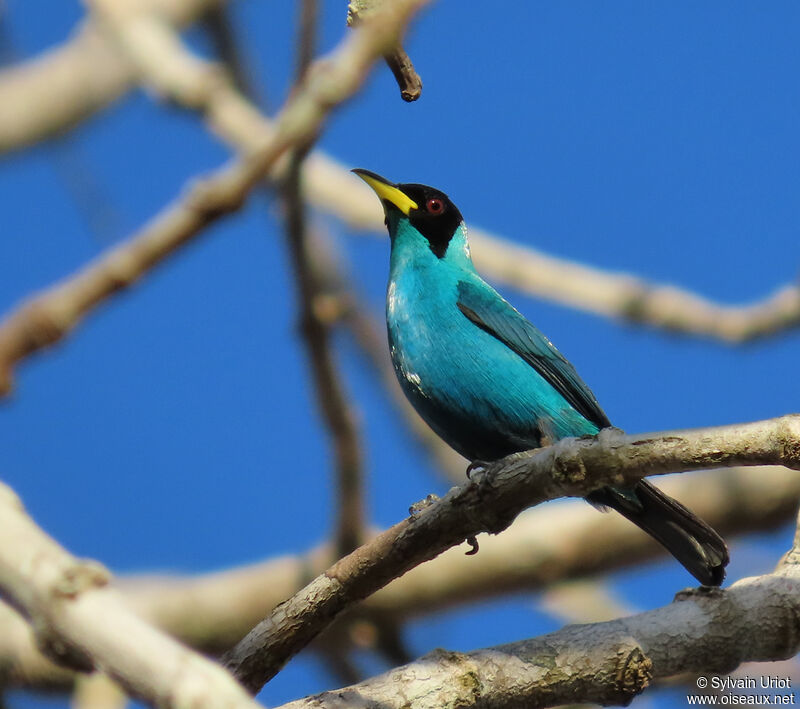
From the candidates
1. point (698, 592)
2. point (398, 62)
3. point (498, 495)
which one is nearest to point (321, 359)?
point (498, 495)

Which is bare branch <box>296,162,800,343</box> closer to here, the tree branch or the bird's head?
the tree branch

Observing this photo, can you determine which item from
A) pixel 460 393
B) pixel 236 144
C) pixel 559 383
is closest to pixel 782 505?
pixel 559 383

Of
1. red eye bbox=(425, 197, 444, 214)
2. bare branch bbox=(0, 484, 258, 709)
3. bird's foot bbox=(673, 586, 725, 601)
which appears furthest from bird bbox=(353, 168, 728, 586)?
bare branch bbox=(0, 484, 258, 709)

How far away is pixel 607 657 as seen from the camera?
4.15m

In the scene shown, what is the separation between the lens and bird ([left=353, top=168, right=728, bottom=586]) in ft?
18.5

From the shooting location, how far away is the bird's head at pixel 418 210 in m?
7.30

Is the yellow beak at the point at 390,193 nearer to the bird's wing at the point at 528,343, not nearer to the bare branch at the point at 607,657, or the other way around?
the bird's wing at the point at 528,343

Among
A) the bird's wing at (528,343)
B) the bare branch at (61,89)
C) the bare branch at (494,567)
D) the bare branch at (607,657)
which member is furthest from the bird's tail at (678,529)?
the bare branch at (61,89)

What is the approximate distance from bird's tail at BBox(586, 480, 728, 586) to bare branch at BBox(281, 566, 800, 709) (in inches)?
34.7

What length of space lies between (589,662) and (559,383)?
249cm

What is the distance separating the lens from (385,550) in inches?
163

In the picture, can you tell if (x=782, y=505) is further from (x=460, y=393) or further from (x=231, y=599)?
(x=231, y=599)

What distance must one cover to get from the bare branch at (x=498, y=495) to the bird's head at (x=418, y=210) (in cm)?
331

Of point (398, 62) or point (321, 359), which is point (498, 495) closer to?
point (398, 62)
